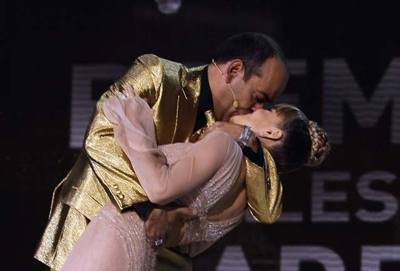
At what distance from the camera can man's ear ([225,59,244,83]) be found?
2957mm

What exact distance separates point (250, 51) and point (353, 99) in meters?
1.11

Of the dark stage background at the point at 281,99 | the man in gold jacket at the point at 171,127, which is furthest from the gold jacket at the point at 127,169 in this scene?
the dark stage background at the point at 281,99

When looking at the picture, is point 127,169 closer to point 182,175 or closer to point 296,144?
point 182,175

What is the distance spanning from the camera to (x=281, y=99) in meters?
4.00

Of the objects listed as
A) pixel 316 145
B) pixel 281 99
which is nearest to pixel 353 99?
pixel 281 99

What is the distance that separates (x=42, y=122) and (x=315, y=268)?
1081mm

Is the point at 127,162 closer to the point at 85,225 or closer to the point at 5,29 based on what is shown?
the point at 85,225

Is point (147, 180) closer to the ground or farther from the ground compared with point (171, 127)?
closer to the ground

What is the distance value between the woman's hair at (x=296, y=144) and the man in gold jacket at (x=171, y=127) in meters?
0.04

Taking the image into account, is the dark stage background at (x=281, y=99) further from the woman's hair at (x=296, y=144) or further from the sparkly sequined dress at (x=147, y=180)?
the sparkly sequined dress at (x=147, y=180)

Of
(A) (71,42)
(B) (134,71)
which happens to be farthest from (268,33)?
(B) (134,71)

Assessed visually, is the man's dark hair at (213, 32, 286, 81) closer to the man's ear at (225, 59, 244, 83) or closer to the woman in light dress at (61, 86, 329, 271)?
the man's ear at (225, 59, 244, 83)

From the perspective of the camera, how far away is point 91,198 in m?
2.89

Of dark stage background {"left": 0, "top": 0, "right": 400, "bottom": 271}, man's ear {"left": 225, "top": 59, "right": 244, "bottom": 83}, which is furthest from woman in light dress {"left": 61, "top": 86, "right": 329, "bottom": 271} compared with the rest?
dark stage background {"left": 0, "top": 0, "right": 400, "bottom": 271}
